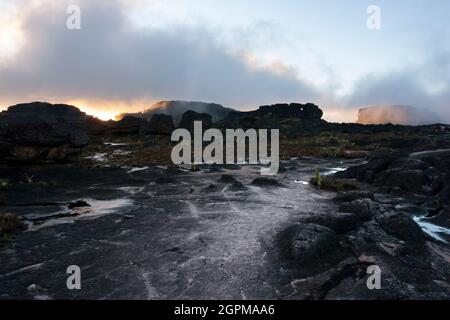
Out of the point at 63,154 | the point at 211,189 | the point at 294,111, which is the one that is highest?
the point at 294,111

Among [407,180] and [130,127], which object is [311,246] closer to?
[407,180]

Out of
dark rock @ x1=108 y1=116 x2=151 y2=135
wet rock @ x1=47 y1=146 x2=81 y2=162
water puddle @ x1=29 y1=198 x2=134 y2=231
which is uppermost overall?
dark rock @ x1=108 y1=116 x2=151 y2=135

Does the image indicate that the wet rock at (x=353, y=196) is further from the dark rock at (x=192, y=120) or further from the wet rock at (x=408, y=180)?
the dark rock at (x=192, y=120)

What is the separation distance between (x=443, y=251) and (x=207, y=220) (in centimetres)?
865

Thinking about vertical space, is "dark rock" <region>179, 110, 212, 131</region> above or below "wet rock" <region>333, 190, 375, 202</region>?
above

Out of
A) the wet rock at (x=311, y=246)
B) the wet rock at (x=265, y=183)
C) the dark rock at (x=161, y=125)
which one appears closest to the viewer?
the wet rock at (x=311, y=246)

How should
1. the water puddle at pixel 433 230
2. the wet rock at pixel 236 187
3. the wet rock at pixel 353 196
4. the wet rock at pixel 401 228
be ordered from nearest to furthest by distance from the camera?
the wet rock at pixel 401 228
the water puddle at pixel 433 230
the wet rock at pixel 353 196
the wet rock at pixel 236 187

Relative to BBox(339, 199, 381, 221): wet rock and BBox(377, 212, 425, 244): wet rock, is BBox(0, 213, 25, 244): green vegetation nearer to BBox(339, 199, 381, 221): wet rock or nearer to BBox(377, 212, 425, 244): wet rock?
BBox(339, 199, 381, 221): wet rock

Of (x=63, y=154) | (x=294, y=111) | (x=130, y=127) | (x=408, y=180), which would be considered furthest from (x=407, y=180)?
A: (x=294, y=111)

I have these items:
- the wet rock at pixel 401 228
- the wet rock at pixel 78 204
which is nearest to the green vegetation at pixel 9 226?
the wet rock at pixel 78 204

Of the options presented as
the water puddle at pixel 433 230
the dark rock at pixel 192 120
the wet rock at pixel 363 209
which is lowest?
the water puddle at pixel 433 230

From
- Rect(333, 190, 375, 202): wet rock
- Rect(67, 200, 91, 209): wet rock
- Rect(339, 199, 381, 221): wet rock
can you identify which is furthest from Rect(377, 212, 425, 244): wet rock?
Rect(67, 200, 91, 209): wet rock
